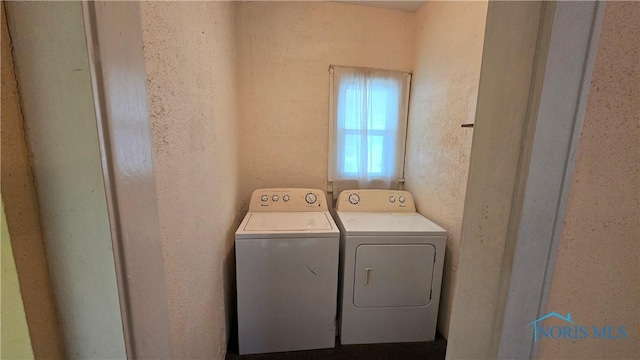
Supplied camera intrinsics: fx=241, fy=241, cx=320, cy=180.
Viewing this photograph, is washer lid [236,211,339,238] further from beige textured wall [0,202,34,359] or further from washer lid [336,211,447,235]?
beige textured wall [0,202,34,359]

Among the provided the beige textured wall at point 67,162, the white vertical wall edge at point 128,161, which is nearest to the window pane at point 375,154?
the white vertical wall edge at point 128,161

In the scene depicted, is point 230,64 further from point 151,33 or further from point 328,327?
point 328,327

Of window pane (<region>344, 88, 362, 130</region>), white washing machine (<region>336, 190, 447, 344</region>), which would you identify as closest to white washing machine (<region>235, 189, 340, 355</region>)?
white washing machine (<region>336, 190, 447, 344</region>)

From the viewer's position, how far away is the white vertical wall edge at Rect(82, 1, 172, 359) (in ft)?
1.20

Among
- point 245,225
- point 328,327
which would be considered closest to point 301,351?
point 328,327

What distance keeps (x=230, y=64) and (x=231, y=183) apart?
86cm

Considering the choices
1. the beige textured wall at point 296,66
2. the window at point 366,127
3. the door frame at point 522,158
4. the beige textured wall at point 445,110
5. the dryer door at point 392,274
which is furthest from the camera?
the window at point 366,127

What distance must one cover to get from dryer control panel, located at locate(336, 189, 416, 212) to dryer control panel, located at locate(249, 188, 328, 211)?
0.62 feet

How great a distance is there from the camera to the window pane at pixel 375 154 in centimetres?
224

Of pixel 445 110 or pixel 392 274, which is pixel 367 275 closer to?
pixel 392 274

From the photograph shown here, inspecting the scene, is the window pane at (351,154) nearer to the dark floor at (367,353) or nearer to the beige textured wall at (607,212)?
the dark floor at (367,353)

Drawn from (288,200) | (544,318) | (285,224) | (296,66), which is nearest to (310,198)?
(288,200)

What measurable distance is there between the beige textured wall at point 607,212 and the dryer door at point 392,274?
3.51 feet

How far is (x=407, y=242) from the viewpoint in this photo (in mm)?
1648
